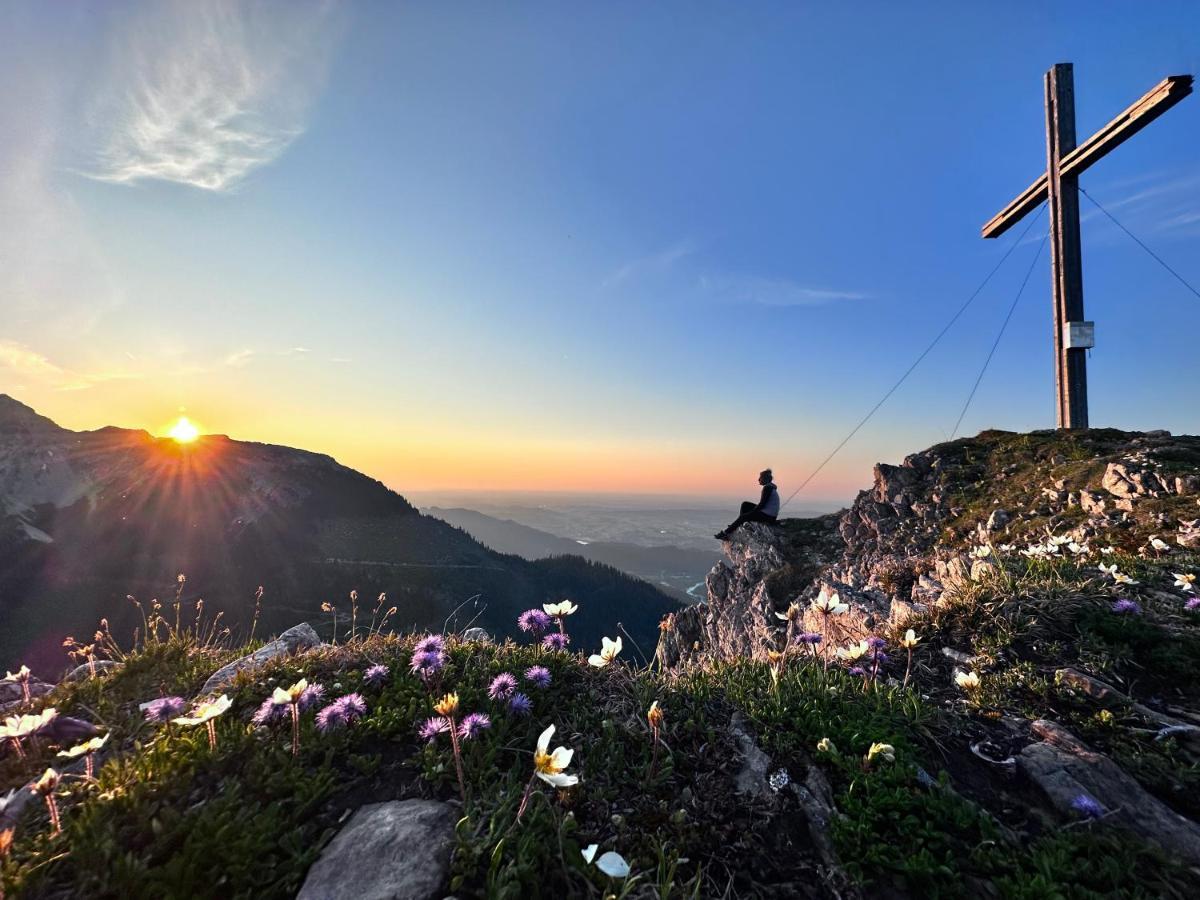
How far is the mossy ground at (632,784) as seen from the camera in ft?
7.52

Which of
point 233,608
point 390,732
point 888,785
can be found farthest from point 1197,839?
point 233,608

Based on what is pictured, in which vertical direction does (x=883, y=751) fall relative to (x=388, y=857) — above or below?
above

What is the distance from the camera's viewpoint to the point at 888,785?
2895mm

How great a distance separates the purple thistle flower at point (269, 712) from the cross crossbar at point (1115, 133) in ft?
63.0

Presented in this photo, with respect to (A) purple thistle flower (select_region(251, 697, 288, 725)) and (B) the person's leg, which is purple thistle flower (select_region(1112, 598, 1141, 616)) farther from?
(B) the person's leg

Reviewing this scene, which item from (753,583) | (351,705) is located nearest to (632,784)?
(351,705)

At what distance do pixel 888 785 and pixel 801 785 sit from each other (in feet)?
1.59

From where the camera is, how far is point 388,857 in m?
2.32

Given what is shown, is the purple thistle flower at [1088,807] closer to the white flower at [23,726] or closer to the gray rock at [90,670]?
the white flower at [23,726]

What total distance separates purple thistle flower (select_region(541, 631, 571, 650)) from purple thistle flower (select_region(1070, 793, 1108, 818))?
3.45m

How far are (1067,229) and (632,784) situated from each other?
61.1ft

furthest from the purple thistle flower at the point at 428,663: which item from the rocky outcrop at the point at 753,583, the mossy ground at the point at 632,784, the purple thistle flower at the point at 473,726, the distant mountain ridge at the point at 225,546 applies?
the distant mountain ridge at the point at 225,546

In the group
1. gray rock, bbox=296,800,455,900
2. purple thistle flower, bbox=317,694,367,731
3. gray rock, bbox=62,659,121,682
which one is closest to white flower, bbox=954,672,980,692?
gray rock, bbox=296,800,455,900

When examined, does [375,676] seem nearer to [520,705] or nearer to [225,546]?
[520,705]
